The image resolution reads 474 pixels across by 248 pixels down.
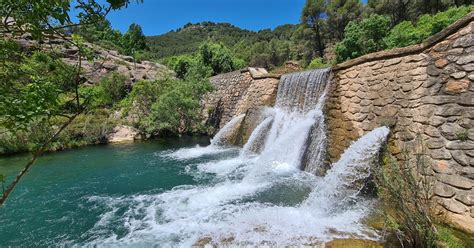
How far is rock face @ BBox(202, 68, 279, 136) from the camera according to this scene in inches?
479

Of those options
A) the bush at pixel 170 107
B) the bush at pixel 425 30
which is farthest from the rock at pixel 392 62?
the bush at pixel 170 107

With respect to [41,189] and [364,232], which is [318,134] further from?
[41,189]

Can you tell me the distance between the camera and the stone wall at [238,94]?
39.9 ft

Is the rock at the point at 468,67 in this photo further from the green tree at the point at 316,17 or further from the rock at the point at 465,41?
the green tree at the point at 316,17

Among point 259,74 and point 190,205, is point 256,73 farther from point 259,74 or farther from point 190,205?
point 190,205

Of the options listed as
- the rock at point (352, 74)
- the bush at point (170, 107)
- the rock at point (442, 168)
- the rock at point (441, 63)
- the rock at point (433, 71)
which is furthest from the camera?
the bush at point (170, 107)

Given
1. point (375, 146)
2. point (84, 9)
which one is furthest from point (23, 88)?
point (375, 146)

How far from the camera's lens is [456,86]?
445 centimetres

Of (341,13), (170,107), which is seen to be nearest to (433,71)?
(170,107)

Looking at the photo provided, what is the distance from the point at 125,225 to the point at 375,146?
553cm

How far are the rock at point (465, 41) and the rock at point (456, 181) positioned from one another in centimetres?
226

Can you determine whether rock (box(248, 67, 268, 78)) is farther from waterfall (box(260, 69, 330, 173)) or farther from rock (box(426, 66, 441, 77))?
rock (box(426, 66, 441, 77))

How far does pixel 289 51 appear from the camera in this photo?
124ft

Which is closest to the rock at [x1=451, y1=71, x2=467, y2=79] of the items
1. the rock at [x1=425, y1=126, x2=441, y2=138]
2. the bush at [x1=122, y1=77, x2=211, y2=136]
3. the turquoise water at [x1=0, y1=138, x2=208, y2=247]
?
the rock at [x1=425, y1=126, x2=441, y2=138]
